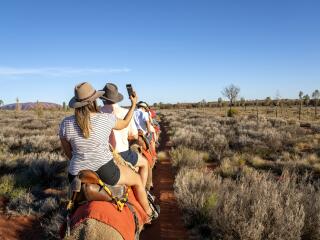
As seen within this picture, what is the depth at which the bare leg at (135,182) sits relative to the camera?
4971 millimetres

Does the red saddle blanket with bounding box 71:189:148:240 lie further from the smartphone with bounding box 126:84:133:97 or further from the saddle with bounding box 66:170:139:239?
the smartphone with bounding box 126:84:133:97

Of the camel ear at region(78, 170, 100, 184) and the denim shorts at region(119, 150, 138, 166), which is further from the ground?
the camel ear at region(78, 170, 100, 184)

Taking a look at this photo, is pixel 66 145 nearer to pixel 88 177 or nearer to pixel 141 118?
pixel 88 177

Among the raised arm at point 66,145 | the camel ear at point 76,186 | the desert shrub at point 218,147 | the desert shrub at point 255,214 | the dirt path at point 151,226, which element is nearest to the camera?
the camel ear at point 76,186

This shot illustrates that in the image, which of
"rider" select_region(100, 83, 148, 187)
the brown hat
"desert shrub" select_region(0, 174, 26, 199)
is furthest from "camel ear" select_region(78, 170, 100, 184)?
"desert shrub" select_region(0, 174, 26, 199)

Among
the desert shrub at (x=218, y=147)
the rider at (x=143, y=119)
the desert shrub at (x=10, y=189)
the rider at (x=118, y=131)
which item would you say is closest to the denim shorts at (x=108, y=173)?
the rider at (x=118, y=131)

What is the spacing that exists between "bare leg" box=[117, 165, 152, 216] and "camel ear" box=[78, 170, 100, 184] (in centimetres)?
66

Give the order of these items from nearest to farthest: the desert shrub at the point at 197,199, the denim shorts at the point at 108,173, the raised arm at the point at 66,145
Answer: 1. the denim shorts at the point at 108,173
2. the raised arm at the point at 66,145
3. the desert shrub at the point at 197,199

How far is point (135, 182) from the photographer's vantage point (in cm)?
530

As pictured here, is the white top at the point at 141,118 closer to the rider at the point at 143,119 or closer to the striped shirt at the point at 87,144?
the rider at the point at 143,119

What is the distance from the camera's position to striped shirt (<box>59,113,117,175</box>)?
174 inches

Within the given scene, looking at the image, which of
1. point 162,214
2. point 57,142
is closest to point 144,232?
point 162,214

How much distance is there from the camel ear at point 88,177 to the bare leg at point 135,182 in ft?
2.16

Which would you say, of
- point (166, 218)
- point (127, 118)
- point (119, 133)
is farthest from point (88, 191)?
point (166, 218)
